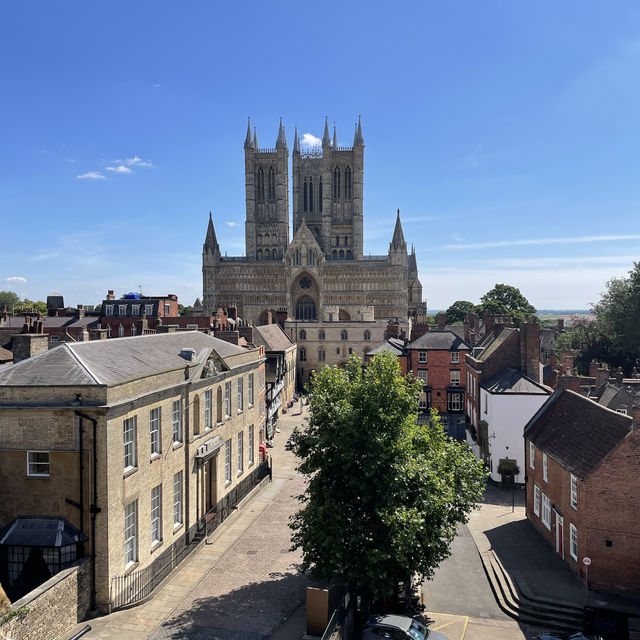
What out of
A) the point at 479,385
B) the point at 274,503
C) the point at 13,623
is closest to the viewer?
the point at 13,623

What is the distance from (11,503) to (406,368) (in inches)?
1319

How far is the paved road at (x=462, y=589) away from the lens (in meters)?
18.5

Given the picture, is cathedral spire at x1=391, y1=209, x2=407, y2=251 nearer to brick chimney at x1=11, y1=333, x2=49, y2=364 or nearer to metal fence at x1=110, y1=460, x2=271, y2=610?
metal fence at x1=110, y1=460, x2=271, y2=610

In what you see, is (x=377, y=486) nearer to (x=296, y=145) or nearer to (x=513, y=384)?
(x=513, y=384)

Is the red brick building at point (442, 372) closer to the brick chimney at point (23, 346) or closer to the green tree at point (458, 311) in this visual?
the brick chimney at point (23, 346)

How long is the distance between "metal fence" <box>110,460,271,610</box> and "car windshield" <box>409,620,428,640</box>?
8590 mm

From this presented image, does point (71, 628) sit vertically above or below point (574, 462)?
below

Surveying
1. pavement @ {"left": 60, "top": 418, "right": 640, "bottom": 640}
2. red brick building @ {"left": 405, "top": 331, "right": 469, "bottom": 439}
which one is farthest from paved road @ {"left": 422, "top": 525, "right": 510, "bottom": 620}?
red brick building @ {"left": 405, "top": 331, "right": 469, "bottom": 439}

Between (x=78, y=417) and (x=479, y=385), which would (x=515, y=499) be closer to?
(x=479, y=385)

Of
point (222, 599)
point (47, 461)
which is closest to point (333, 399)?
point (222, 599)

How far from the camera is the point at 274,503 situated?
28.9m

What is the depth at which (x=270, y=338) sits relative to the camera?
201 ft

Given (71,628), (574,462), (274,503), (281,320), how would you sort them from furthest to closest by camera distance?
(281,320), (274,503), (574,462), (71,628)

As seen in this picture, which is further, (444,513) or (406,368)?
(406,368)
